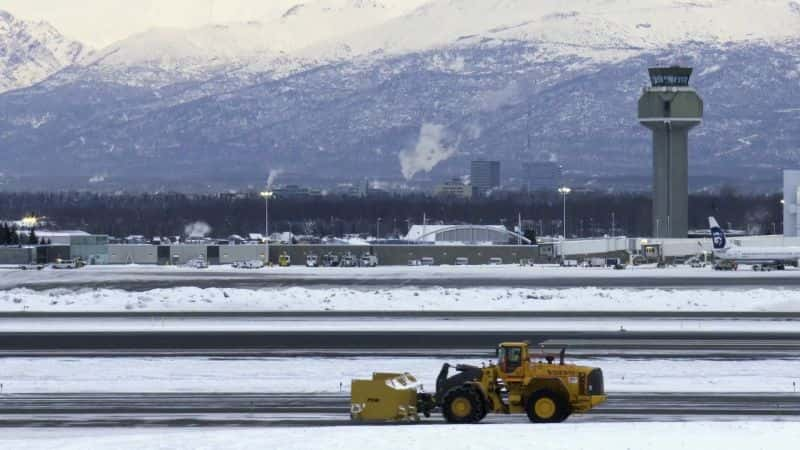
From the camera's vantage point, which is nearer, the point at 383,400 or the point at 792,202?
the point at 383,400

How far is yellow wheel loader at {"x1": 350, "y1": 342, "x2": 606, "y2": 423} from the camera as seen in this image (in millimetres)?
44031

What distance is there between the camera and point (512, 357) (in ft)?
146

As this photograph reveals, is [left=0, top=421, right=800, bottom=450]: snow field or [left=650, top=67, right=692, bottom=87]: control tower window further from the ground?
[left=650, top=67, right=692, bottom=87]: control tower window

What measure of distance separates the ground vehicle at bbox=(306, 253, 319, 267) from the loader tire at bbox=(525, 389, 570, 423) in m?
107

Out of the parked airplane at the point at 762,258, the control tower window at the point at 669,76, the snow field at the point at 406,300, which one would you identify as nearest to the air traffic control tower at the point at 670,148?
the control tower window at the point at 669,76

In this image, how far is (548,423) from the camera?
144ft

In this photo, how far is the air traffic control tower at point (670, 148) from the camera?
187875 millimetres

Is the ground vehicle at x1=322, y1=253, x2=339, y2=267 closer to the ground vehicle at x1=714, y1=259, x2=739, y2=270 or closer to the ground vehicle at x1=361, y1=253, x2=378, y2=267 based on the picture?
the ground vehicle at x1=361, y1=253, x2=378, y2=267

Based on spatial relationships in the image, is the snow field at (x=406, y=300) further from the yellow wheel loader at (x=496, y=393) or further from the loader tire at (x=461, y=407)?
the loader tire at (x=461, y=407)

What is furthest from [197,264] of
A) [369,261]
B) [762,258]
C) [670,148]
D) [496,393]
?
[496,393]

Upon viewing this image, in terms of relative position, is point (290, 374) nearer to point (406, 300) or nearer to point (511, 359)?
point (511, 359)

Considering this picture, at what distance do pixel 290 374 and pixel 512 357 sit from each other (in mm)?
13177

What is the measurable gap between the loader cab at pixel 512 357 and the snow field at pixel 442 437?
1.90m

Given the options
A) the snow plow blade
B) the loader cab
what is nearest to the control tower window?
the loader cab
